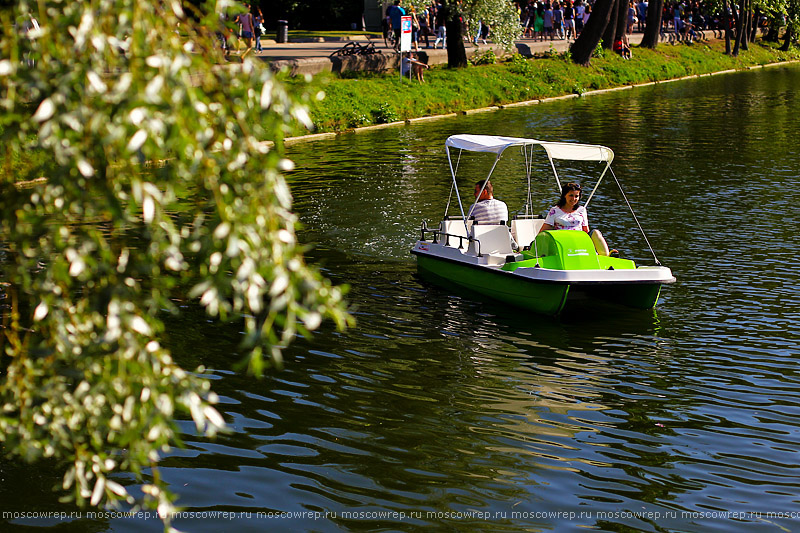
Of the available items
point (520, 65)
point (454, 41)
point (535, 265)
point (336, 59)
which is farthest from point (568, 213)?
point (520, 65)

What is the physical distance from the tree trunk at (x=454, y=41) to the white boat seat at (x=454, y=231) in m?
24.2

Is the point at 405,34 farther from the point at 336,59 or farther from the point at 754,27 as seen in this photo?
the point at 754,27

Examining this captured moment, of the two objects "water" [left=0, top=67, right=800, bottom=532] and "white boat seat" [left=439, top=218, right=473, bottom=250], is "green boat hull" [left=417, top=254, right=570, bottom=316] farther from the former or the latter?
"white boat seat" [left=439, top=218, right=473, bottom=250]

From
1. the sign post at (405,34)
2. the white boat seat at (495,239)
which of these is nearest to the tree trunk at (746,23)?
the sign post at (405,34)

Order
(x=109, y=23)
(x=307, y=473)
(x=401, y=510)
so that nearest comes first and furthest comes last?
(x=109, y=23) → (x=401, y=510) → (x=307, y=473)

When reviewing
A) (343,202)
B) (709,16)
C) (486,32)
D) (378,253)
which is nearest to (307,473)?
(378,253)

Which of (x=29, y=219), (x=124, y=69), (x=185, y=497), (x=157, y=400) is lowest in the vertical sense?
(x=185, y=497)

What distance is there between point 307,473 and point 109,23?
5.46 m

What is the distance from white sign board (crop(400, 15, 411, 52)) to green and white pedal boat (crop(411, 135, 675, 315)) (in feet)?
70.2

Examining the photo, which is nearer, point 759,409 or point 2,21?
point 2,21

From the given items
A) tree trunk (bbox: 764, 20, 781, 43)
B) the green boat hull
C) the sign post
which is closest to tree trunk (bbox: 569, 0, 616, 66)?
the sign post

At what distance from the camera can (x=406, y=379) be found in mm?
11125

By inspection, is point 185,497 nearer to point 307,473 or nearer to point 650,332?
point 307,473

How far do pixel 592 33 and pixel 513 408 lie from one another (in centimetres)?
3936
